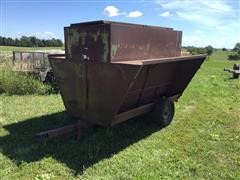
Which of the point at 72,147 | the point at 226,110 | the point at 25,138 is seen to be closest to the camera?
the point at 72,147

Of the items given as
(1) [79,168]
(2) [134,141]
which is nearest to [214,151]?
(2) [134,141]

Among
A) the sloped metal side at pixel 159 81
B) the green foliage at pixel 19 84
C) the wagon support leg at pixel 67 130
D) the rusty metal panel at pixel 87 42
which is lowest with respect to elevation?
the wagon support leg at pixel 67 130

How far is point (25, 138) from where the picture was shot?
497cm

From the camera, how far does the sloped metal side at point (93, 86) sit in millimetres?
4223

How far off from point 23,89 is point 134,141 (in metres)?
4.74

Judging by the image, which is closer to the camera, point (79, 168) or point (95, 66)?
point (79, 168)

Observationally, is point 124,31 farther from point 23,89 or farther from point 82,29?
point 23,89

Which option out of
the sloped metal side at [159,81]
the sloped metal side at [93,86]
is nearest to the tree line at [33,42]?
the sloped metal side at [159,81]

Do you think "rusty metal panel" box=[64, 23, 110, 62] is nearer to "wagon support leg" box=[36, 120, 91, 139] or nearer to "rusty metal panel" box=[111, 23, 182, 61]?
"rusty metal panel" box=[111, 23, 182, 61]

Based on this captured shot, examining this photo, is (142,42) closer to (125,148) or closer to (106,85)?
(106,85)

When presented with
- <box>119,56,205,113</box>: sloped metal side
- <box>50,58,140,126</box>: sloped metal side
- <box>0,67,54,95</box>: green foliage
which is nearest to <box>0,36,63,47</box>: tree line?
<box>0,67,54,95</box>: green foliage

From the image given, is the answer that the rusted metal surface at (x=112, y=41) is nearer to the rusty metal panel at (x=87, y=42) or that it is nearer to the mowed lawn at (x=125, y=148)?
the rusty metal panel at (x=87, y=42)

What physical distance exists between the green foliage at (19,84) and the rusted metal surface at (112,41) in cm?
408

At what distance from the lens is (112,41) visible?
4277 millimetres
